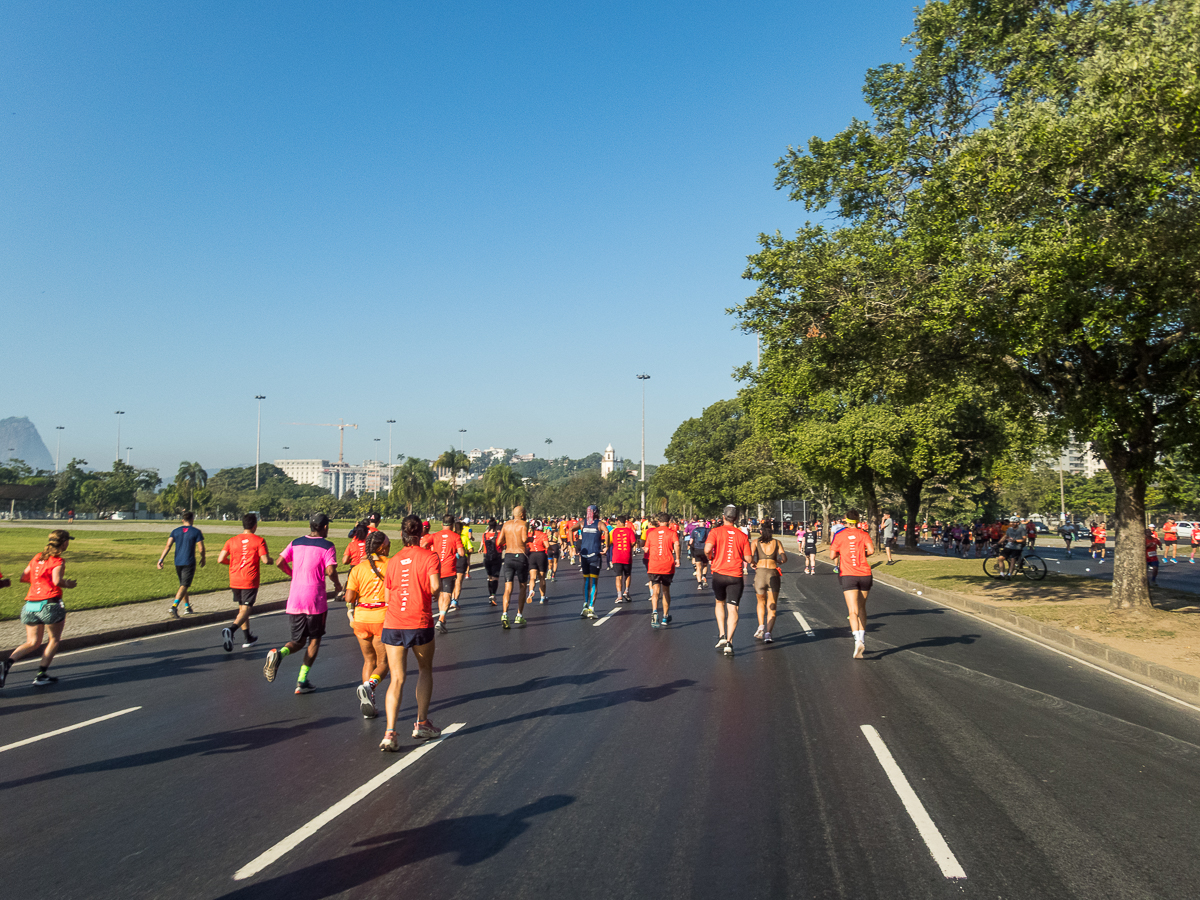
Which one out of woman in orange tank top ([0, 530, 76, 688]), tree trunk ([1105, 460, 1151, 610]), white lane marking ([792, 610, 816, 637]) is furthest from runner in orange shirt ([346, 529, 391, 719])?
tree trunk ([1105, 460, 1151, 610])

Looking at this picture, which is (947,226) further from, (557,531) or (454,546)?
(557,531)

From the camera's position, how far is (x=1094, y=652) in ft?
36.2

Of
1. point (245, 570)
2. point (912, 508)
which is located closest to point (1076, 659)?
point (245, 570)

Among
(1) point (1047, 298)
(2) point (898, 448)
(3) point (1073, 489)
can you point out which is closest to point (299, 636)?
(1) point (1047, 298)

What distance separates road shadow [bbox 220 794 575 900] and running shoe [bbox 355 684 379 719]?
2.65 metres

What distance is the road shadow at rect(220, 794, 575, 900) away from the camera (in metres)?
3.85

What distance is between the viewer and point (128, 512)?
12394 centimetres

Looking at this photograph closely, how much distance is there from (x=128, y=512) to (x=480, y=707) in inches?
5399

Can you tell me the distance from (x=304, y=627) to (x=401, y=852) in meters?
4.52

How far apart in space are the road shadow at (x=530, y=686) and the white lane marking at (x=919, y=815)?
10.8 feet

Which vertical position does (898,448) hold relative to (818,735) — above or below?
above

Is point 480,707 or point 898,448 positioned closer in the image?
point 480,707

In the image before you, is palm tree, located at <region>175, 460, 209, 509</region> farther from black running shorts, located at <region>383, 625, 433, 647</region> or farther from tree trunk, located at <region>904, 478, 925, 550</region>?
black running shorts, located at <region>383, 625, 433, 647</region>

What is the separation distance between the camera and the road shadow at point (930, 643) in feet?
34.7
